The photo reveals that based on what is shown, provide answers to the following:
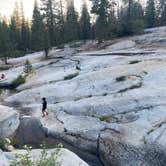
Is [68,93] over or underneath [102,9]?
underneath

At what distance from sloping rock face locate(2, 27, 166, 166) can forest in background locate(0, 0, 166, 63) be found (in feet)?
77.9

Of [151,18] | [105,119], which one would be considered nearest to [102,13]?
[151,18]

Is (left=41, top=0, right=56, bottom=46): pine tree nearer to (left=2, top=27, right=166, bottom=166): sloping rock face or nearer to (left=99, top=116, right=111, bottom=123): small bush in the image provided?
(left=2, top=27, right=166, bottom=166): sloping rock face

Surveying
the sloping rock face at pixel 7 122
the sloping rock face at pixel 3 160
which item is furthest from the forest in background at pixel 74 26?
the sloping rock face at pixel 3 160

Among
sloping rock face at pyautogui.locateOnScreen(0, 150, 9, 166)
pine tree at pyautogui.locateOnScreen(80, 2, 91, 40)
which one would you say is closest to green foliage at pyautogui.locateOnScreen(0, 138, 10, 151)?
sloping rock face at pyautogui.locateOnScreen(0, 150, 9, 166)

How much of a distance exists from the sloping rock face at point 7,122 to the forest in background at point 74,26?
33.7m

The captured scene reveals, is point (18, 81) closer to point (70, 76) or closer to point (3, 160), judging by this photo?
point (70, 76)

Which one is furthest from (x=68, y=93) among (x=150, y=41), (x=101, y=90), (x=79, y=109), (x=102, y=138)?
(x=150, y=41)

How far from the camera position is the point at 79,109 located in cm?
2317

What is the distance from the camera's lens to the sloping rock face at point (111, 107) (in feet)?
58.3

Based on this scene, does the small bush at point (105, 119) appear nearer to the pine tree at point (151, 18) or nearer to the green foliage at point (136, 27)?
the green foliage at point (136, 27)

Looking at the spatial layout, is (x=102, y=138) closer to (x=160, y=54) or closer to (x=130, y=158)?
(x=130, y=158)

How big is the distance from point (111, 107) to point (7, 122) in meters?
7.29

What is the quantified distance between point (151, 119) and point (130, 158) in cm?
342
